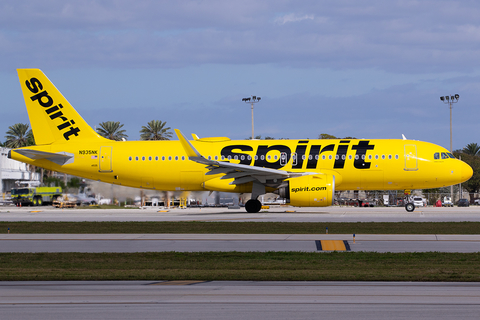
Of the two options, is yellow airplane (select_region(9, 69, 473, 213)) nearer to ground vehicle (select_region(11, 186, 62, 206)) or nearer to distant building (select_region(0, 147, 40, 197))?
ground vehicle (select_region(11, 186, 62, 206))

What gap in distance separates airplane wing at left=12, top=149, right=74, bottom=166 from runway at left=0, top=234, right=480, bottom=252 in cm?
1490

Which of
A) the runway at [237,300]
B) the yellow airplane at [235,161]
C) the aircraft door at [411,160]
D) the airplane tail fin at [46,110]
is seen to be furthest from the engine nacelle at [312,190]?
the runway at [237,300]

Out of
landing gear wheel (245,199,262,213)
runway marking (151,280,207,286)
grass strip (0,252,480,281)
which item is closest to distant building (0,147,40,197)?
landing gear wheel (245,199,262,213)

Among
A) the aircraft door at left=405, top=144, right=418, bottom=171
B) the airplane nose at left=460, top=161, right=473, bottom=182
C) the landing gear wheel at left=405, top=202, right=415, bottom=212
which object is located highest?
the aircraft door at left=405, top=144, right=418, bottom=171

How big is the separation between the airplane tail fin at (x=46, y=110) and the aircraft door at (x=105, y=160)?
77.7 inches

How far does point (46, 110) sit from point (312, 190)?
18254mm

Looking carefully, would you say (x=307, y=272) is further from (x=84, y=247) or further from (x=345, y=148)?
(x=345, y=148)

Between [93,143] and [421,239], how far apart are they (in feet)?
78.8

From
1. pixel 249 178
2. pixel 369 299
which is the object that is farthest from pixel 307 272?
pixel 249 178

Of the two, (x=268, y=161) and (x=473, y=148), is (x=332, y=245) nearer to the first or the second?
(x=268, y=161)

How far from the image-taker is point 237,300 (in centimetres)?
951

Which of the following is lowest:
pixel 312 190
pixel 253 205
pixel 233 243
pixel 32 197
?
pixel 233 243

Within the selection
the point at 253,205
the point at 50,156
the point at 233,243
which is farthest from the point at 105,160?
the point at 233,243

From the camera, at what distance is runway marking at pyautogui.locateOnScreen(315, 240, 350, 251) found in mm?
16922
